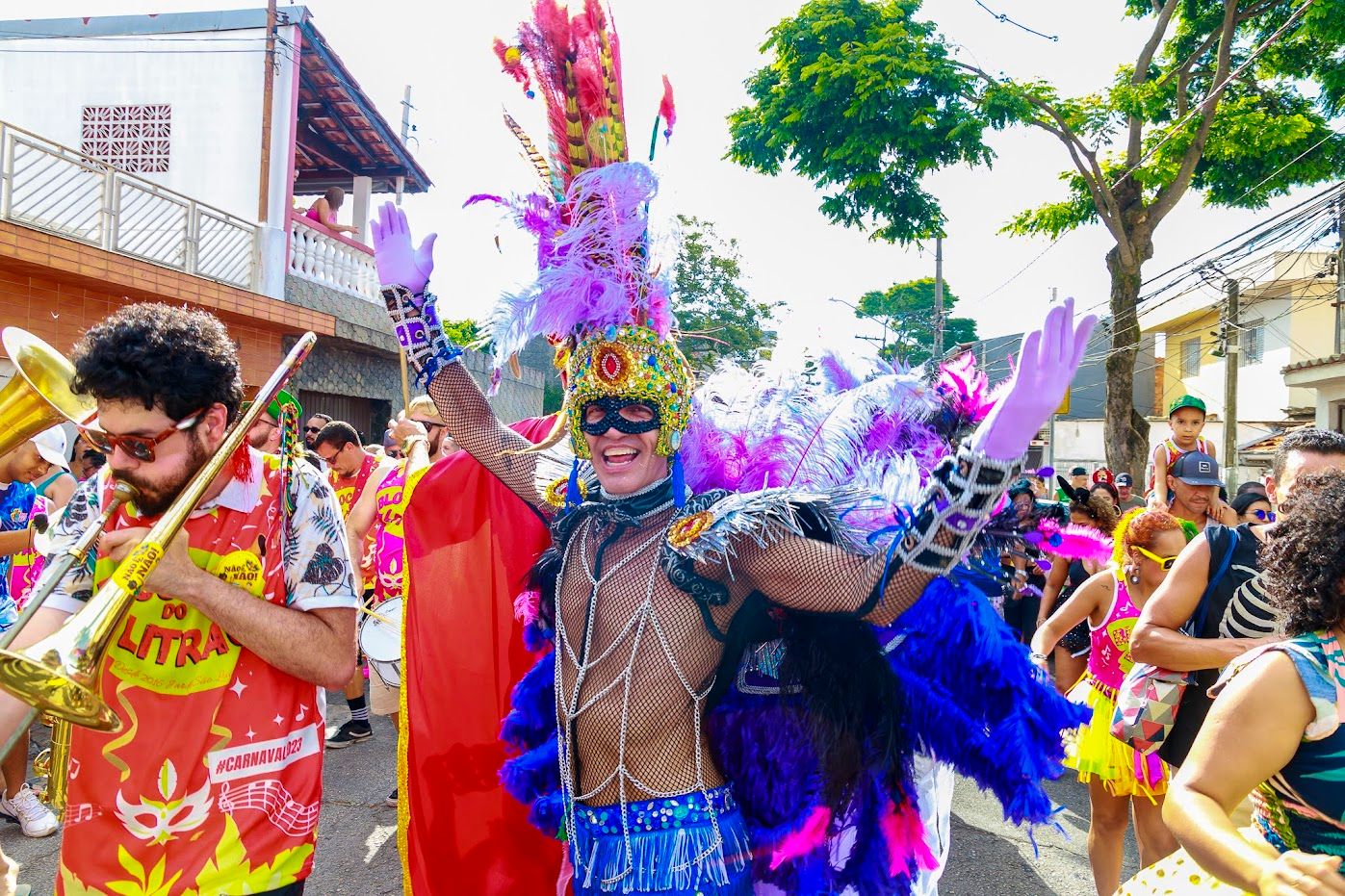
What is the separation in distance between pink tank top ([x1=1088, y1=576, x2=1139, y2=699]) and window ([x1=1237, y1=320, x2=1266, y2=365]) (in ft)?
77.7

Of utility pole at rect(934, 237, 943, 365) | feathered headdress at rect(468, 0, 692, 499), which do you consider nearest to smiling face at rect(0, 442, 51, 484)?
feathered headdress at rect(468, 0, 692, 499)

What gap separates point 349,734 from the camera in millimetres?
5859

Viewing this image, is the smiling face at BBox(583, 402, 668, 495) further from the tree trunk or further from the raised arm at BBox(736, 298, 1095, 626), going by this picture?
the tree trunk

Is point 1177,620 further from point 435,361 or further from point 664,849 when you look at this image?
point 435,361

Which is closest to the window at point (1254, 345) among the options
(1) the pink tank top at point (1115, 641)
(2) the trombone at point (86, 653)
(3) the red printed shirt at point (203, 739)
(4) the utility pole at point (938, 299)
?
(4) the utility pole at point (938, 299)

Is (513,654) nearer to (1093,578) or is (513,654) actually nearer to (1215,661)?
(1215,661)

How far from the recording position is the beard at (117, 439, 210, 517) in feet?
6.12

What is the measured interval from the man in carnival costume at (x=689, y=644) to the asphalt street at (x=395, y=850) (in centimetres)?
152

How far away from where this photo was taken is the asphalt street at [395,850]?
3922 millimetres

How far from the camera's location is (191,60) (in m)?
11.9

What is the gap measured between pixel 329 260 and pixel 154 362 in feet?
38.8

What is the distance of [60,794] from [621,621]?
1197mm

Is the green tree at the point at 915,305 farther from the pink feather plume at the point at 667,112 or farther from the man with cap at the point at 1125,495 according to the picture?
the pink feather plume at the point at 667,112

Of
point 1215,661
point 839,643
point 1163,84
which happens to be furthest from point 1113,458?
point 839,643
